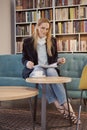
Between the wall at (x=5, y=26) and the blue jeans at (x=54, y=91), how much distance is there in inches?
98.3

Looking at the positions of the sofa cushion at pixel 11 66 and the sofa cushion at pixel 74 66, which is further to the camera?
the sofa cushion at pixel 11 66

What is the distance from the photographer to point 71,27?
476 centimetres

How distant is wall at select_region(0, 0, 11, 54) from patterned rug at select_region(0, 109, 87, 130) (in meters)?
2.05

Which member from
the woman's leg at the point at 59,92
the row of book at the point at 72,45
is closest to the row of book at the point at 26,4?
the row of book at the point at 72,45

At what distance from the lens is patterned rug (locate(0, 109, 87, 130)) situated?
94.2 inches

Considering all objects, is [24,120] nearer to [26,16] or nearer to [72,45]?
[72,45]

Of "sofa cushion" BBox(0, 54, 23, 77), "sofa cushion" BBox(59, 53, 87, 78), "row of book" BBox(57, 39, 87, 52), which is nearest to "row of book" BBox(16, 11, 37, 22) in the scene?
"row of book" BBox(57, 39, 87, 52)

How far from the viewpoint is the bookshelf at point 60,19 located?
4703 millimetres

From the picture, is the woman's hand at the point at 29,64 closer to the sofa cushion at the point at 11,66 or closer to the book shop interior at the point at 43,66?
the book shop interior at the point at 43,66

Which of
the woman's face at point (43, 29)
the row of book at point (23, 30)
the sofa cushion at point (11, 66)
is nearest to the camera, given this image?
the woman's face at point (43, 29)

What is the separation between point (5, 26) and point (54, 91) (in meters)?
2.91

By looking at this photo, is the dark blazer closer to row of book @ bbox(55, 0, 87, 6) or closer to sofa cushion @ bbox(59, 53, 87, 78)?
sofa cushion @ bbox(59, 53, 87, 78)

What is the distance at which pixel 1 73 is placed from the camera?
3.92 meters

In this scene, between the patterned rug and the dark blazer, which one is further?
the dark blazer
